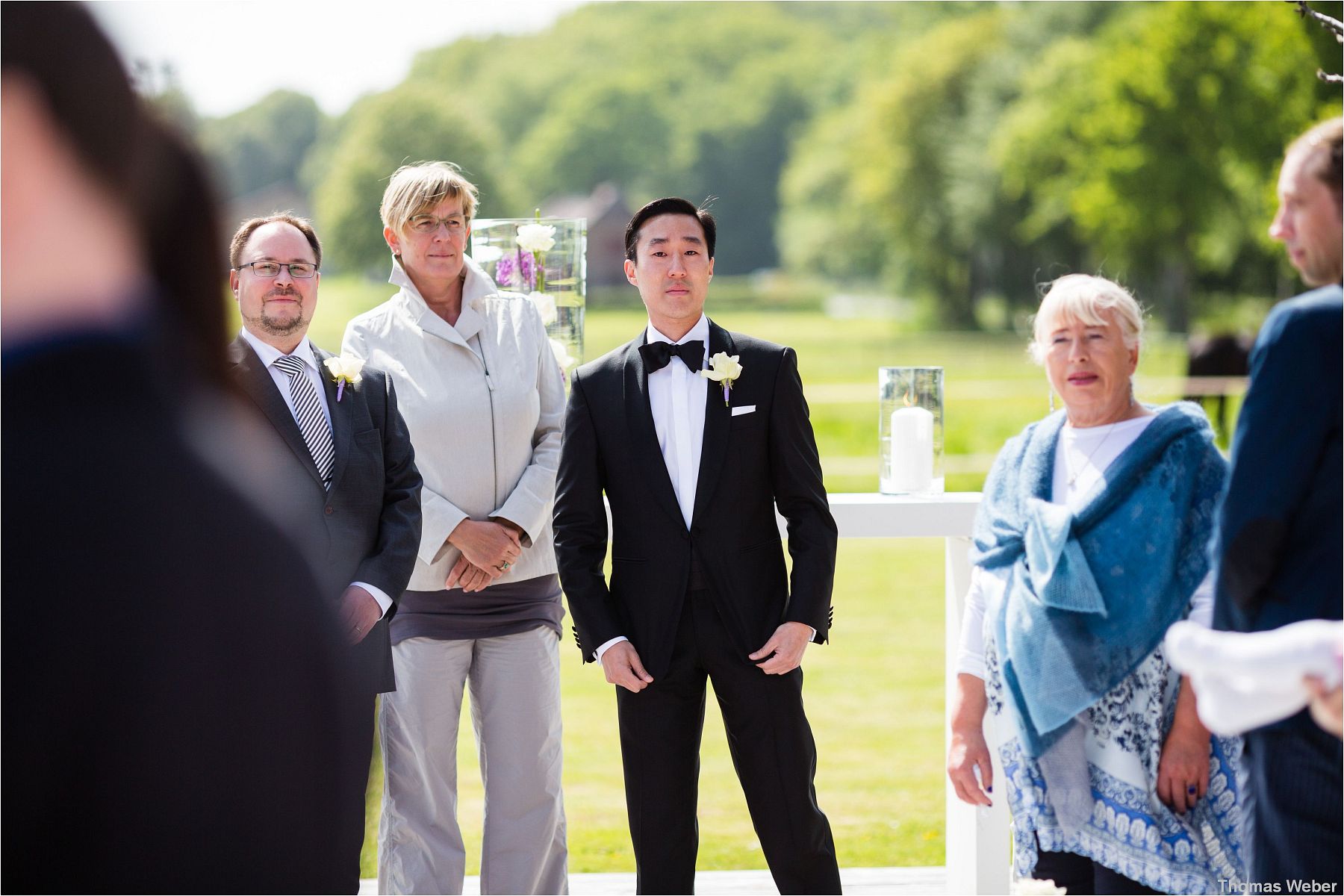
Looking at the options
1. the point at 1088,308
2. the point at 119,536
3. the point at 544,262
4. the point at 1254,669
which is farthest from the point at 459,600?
the point at 119,536

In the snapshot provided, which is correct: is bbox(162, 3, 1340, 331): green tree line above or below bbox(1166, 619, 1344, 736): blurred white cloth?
above

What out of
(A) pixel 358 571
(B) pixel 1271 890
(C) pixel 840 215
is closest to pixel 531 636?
(A) pixel 358 571

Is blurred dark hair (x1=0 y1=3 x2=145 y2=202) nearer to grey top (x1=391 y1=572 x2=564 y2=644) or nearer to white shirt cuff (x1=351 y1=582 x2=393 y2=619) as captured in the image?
white shirt cuff (x1=351 y1=582 x2=393 y2=619)

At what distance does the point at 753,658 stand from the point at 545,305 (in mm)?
1650

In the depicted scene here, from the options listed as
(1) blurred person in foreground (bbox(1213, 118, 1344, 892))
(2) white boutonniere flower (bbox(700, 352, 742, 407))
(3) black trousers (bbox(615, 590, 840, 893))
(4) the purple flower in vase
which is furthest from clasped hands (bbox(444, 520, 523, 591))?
(1) blurred person in foreground (bbox(1213, 118, 1344, 892))

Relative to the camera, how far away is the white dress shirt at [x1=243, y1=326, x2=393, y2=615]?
3178 mm

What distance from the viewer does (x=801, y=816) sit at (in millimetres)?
3184

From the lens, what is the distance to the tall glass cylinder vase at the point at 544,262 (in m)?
4.30

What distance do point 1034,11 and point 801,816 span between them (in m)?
60.1

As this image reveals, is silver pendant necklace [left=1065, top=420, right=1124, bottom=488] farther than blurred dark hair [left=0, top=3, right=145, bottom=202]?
Yes

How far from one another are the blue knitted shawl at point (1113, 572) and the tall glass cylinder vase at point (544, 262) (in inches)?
79.7

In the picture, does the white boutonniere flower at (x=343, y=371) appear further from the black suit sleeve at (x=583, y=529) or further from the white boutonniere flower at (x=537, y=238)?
the white boutonniere flower at (x=537, y=238)

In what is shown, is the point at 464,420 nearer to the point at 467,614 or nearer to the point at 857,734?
the point at 467,614

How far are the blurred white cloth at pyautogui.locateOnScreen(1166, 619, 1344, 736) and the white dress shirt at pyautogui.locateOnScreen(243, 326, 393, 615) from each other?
6.79ft
